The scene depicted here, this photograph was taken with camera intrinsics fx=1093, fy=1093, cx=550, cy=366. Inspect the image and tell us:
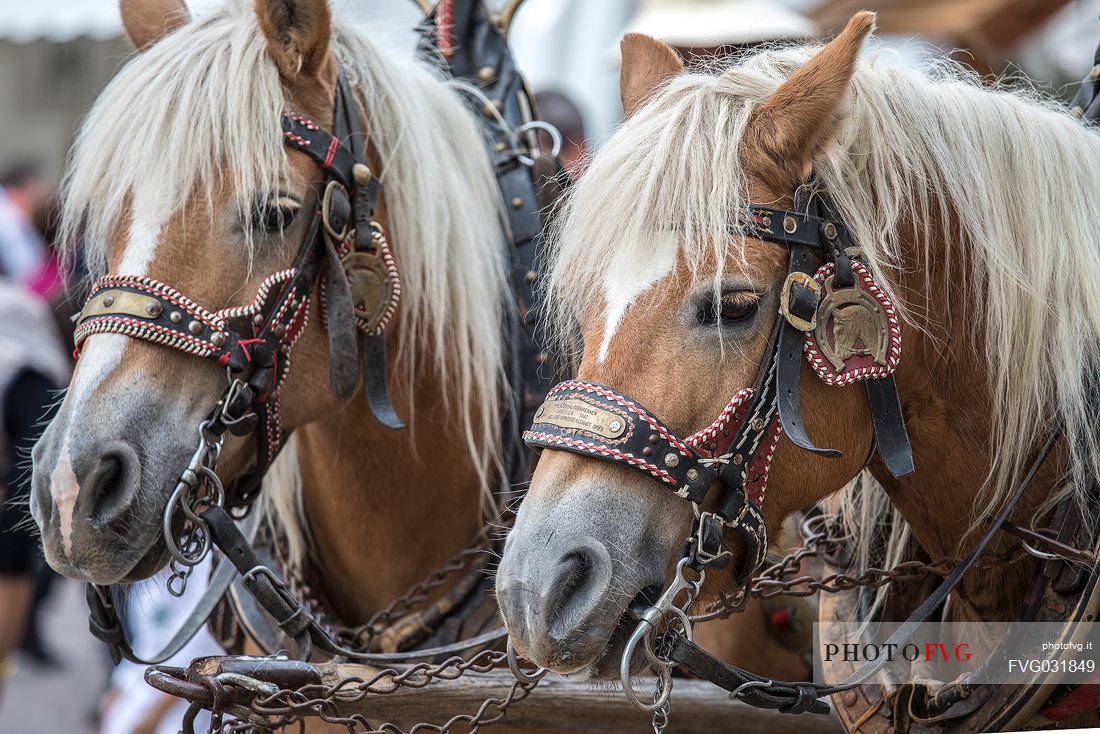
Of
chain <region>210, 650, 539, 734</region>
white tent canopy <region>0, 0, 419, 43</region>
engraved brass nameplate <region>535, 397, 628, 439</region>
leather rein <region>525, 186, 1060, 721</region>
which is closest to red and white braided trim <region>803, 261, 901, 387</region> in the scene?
leather rein <region>525, 186, 1060, 721</region>

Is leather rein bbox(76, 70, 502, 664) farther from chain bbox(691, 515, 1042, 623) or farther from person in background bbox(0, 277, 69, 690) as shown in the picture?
person in background bbox(0, 277, 69, 690)

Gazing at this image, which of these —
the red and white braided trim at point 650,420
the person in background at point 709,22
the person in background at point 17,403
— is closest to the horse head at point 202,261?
the red and white braided trim at point 650,420

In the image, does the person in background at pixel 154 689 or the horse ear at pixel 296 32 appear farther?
the person in background at pixel 154 689

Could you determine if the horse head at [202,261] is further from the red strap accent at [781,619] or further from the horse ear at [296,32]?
the red strap accent at [781,619]

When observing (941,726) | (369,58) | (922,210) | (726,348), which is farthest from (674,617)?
(369,58)

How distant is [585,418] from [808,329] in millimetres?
277

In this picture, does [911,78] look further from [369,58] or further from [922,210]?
[369,58]

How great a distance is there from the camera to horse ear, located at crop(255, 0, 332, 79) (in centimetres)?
169

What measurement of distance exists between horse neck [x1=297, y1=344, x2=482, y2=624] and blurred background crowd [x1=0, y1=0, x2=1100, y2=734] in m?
0.60

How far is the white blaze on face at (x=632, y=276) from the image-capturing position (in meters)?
1.25

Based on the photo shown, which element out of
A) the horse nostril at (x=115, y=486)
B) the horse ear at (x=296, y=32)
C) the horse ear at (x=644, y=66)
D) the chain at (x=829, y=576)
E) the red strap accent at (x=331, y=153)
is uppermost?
the horse ear at (x=296, y=32)

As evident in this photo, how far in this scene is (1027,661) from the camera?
134cm

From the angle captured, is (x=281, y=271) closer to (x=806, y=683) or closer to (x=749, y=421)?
(x=749, y=421)

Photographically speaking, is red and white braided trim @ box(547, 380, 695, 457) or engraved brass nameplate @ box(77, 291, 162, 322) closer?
red and white braided trim @ box(547, 380, 695, 457)
